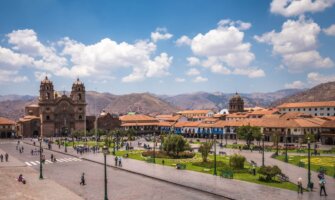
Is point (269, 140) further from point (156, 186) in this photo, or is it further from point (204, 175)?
point (156, 186)

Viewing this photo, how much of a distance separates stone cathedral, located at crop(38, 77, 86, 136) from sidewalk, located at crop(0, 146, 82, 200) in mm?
75927

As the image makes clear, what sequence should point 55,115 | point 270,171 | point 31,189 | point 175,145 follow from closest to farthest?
point 31,189, point 270,171, point 175,145, point 55,115

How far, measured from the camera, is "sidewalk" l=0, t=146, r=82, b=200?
30688mm

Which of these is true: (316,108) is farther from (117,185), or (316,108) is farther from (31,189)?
(31,189)

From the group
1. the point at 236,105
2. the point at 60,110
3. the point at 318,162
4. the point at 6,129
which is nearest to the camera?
the point at 318,162

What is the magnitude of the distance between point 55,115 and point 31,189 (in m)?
89.9

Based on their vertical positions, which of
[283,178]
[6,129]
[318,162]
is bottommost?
[318,162]

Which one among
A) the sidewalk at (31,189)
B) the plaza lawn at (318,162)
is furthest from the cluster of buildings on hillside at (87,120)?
the sidewalk at (31,189)

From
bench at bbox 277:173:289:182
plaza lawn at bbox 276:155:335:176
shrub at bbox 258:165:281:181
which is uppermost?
shrub at bbox 258:165:281:181

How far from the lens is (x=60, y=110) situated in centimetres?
12194

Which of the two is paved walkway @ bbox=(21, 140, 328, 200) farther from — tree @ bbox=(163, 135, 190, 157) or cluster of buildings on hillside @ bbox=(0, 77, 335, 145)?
cluster of buildings on hillside @ bbox=(0, 77, 335, 145)

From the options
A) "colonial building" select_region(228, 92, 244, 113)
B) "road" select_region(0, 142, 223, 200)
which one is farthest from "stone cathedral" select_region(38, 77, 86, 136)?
"road" select_region(0, 142, 223, 200)

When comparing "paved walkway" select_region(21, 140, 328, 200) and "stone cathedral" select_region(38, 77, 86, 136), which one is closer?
"paved walkway" select_region(21, 140, 328, 200)

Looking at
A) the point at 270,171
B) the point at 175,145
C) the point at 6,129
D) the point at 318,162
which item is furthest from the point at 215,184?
the point at 6,129
